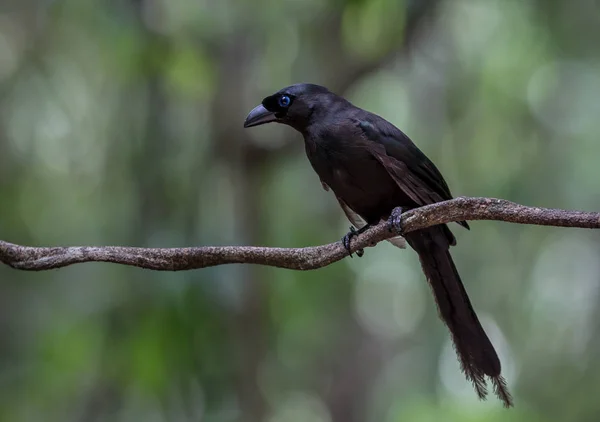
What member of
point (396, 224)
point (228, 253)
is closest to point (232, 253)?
point (228, 253)

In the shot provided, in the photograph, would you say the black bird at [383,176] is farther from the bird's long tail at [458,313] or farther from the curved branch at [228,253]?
the curved branch at [228,253]

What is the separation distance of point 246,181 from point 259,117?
247cm

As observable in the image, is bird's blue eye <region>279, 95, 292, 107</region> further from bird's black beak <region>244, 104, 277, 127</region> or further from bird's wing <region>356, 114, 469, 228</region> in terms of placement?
bird's wing <region>356, 114, 469, 228</region>

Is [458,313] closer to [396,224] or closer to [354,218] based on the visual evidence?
[396,224]

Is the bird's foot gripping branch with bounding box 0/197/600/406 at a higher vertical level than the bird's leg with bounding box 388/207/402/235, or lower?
lower

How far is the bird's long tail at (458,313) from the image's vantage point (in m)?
2.81

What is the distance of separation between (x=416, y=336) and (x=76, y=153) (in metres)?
5.01

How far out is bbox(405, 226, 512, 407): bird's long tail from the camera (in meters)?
2.81

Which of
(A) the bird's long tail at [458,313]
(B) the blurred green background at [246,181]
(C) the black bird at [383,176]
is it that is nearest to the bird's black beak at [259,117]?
(C) the black bird at [383,176]

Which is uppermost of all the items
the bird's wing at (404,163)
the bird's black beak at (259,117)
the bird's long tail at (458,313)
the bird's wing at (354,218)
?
the bird's black beak at (259,117)

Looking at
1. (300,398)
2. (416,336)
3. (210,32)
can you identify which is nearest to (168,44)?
(210,32)

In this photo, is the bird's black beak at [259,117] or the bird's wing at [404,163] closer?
the bird's wing at [404,163]

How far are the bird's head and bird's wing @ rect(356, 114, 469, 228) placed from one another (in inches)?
8.7

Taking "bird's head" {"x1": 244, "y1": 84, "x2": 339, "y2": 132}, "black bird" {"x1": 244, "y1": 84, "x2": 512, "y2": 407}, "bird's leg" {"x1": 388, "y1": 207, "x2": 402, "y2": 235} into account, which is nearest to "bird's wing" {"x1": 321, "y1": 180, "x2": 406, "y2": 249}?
"black bird" {"x1": 244, "y1": 84, "x2": 512, "y2": 407}
